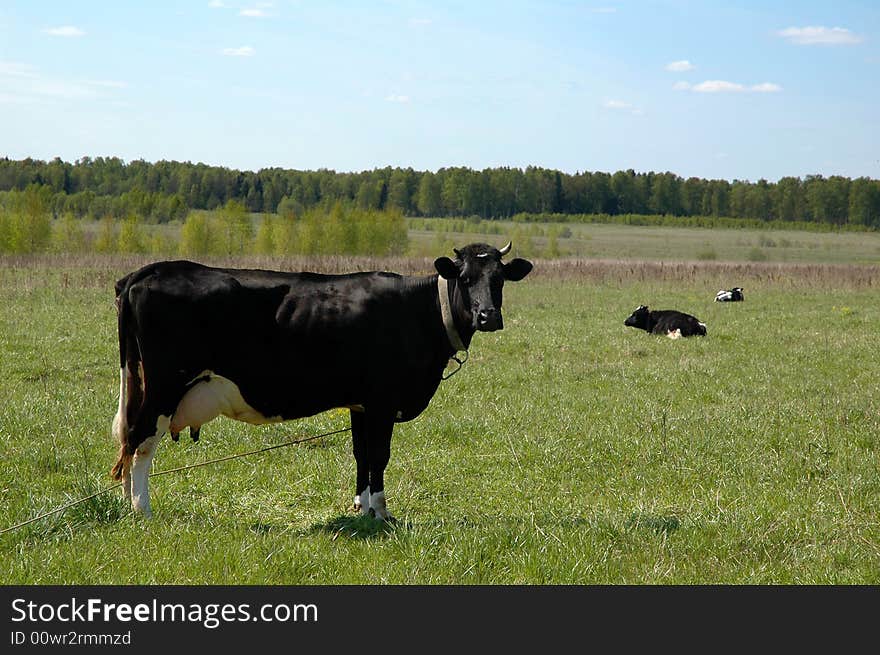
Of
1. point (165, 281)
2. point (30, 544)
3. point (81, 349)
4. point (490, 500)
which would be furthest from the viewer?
point (81, 349)

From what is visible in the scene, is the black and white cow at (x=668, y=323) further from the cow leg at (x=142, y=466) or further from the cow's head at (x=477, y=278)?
the cow leg at (x=142, y=466)

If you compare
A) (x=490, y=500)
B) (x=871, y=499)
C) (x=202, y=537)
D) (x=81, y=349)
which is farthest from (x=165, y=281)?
(x=81, y=349)

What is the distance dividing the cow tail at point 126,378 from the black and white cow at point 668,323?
15.1m

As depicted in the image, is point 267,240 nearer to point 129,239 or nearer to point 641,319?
point 129,239

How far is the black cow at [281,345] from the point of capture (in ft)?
22.0

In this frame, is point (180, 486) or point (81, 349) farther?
point (81, 349)

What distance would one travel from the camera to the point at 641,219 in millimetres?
152250

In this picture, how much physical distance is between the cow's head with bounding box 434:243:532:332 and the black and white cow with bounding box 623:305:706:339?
45.3 feet

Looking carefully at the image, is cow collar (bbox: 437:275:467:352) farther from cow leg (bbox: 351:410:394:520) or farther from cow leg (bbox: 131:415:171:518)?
cow leg (bbox: 131:415:171:518)

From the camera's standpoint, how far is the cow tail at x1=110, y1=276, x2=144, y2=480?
6840 mm

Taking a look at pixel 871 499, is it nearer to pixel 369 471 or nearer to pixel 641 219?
pixel 369 471

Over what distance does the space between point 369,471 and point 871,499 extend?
4.50m

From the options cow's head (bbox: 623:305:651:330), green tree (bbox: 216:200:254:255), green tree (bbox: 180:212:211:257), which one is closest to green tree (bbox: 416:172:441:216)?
green tree (bbox: 216:200:254:255)

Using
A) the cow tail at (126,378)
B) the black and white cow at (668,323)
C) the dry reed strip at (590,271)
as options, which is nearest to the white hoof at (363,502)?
the cow tail at (126,378)
